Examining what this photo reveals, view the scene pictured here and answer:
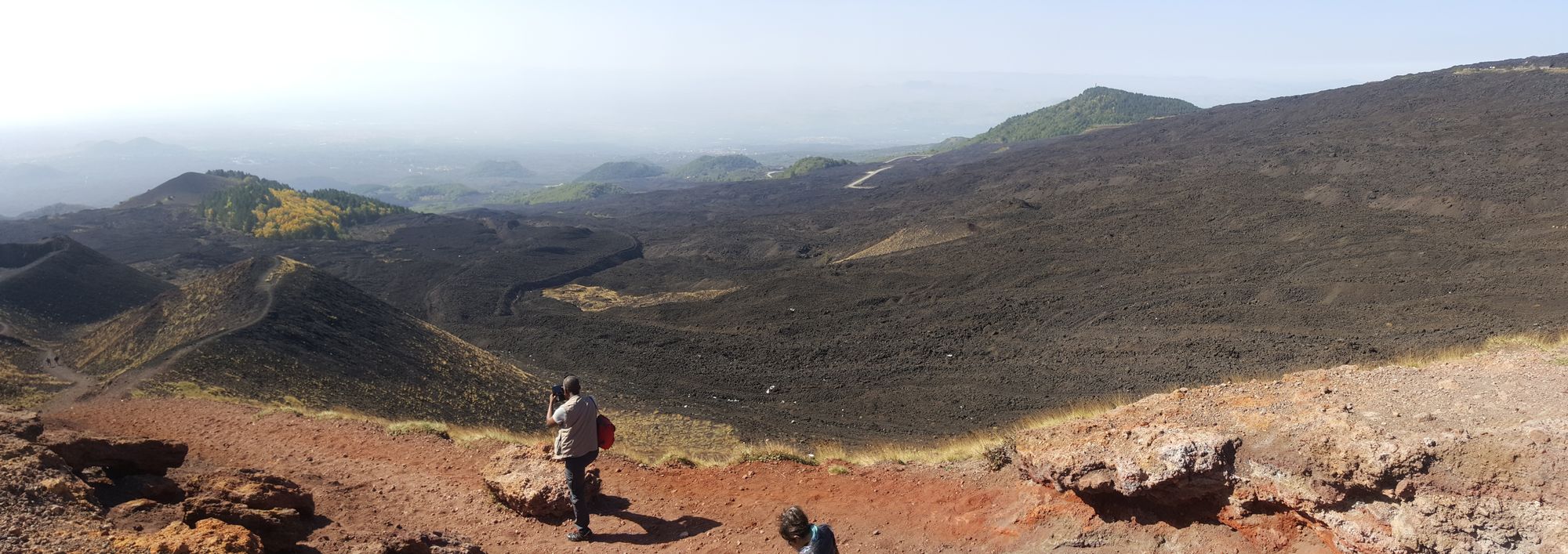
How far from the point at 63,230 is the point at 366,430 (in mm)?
56862

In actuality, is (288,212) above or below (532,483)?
below

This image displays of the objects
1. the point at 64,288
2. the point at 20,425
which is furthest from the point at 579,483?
the point at 64,288

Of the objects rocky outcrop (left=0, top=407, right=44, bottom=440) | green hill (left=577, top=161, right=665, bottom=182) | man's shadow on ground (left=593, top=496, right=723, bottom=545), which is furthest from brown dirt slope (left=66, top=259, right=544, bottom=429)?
green hill (left=577, top=161, right=665, bottom=182)

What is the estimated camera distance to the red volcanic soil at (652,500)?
239 inches

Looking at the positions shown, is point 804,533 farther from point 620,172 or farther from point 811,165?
point 620,172

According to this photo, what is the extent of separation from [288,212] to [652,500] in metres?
53.0

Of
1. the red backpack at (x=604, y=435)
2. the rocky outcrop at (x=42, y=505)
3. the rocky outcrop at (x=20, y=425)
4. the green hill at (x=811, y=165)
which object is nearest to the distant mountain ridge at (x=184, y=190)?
the green hill at (x=811, y=165)

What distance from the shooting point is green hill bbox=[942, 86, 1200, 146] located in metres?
92.3

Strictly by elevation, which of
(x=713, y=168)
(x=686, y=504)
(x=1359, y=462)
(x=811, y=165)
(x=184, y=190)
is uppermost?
(x=811, y=165)

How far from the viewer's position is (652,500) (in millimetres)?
7035

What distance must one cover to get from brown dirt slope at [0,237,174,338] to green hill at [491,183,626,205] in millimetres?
65352

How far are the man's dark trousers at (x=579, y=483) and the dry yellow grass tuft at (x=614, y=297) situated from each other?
22700 mm

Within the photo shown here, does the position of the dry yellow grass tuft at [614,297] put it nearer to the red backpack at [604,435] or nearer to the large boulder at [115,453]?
the large boulder at [115,453]

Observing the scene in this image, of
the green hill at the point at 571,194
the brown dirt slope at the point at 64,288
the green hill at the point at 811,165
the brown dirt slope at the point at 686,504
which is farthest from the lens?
the green hill at the point at 571,194
